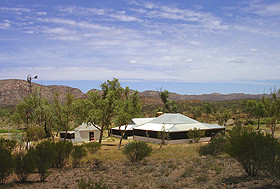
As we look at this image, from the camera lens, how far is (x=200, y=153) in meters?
19.6

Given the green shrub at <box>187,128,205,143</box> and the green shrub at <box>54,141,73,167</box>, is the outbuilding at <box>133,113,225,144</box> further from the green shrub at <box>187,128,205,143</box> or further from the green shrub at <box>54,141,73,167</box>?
the green shrub at <box>54,141,73,167</box>

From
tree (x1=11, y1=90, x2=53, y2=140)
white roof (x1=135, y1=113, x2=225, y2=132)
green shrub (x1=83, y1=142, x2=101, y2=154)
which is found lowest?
green shrub (x1=83, y1=142, x2=101, y2=154)

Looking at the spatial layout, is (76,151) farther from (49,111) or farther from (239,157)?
(49,111)

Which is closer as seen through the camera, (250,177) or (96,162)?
(250,177)

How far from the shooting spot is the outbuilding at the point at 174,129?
114 feet

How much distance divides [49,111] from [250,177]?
79.5ft

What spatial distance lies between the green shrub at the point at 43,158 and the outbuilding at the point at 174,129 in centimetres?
2012

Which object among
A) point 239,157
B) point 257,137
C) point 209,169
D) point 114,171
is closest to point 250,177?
point 239,157

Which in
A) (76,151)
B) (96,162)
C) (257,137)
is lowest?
(96,162)

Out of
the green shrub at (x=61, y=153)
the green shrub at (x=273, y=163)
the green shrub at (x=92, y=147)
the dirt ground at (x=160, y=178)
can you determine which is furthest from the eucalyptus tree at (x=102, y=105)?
the green shrub at (x=273, y=163)

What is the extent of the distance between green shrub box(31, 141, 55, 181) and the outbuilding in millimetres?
20116

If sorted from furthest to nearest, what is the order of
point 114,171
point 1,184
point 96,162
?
1. point 96,162
2. point 114,171
3. point 1,184

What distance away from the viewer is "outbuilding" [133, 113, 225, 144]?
3475 cm

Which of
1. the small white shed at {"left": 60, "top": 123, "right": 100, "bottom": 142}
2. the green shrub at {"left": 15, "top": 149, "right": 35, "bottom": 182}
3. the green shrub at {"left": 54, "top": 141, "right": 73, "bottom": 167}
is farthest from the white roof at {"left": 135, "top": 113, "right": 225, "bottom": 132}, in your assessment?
the green shrub at {"left": 15, "top": 149, "right": 35, "bottom": 182}
